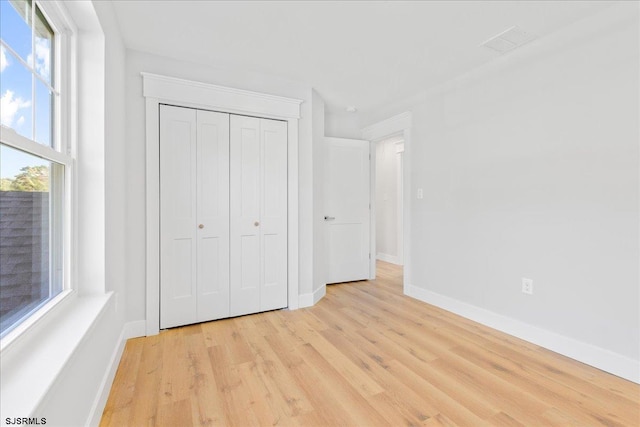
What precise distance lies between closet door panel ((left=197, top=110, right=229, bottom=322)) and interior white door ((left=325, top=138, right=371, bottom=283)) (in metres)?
1.57

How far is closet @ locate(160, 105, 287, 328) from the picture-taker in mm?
2707

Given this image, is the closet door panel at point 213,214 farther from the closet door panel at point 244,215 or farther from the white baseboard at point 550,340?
the white baseboard at point 550,340

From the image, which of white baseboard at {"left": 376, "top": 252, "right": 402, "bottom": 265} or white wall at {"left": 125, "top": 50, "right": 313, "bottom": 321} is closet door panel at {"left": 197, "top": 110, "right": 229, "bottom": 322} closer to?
white wall at {"left": 125, "top": 50, "right": 313, "bottom": 321}

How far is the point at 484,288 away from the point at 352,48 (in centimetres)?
249

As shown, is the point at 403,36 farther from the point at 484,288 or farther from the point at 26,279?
the point at 26,279

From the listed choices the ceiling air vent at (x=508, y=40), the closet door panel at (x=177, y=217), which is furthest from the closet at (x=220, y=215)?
the ceiling air vent at (x=508, y=40)

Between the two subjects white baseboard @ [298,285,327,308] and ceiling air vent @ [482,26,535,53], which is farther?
white baseboard @ [298,285,327,308]

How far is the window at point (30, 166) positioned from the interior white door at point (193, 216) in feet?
3.38

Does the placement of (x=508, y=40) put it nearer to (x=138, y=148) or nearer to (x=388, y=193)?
(x=138, y=148)

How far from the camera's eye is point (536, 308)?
8.13 feet

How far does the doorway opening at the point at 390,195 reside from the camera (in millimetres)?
5695

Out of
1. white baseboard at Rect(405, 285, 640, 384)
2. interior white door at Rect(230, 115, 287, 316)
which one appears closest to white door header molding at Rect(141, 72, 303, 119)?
interior white door at Rect(230, 115, 287, 316)

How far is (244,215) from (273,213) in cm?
31

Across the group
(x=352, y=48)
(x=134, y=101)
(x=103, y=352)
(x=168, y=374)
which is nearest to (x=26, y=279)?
(x=103, y=352)
